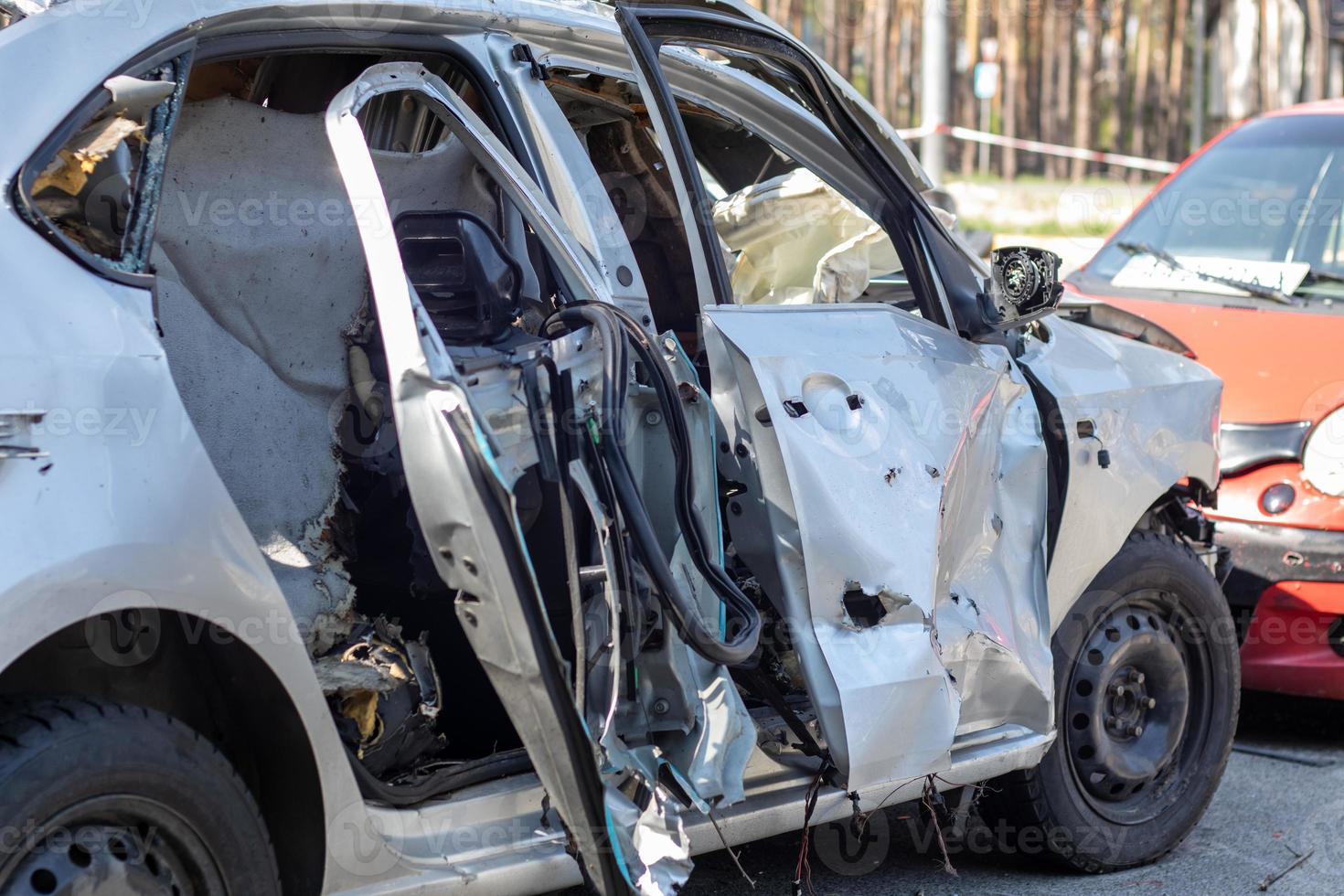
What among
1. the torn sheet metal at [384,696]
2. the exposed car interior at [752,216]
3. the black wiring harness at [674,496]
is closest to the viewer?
the black wiring harness at [674,496]

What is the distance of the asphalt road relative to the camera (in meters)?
3.85

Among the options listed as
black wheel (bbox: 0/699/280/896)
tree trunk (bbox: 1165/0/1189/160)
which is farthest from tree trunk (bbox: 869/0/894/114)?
black wheel (bbox: 0/699/280/896)

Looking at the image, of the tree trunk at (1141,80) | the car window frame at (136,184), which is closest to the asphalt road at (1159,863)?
the car window frame at (136,184)

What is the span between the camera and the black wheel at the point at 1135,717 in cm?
384

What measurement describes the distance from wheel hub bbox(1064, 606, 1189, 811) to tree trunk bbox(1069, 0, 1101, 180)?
1546 centimetres

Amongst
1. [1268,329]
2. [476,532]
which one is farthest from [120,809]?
[1268,329]

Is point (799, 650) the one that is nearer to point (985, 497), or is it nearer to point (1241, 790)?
point (985, 497)

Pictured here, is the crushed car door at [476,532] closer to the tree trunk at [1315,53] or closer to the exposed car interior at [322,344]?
the exposed car interior at [322,344]

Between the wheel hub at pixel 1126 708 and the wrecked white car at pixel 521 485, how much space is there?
12mm

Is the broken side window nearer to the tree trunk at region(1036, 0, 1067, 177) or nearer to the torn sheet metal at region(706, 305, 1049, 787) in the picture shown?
the torn sheet metal at region(706, 305, 1049, 787)

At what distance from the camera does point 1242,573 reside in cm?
492

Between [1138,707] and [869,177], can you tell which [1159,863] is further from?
[869,177]

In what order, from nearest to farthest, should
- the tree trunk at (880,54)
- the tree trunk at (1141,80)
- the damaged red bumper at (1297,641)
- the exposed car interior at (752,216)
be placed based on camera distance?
1. the exposed car interior at (752,216)
2. the damaged red bumper at (1297,641)
3. the tree trunk at (880,54)
4. the tree trunk at (1141,80)

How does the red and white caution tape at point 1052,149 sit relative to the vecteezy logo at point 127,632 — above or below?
below
